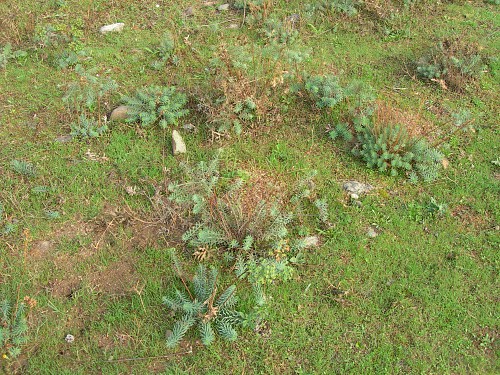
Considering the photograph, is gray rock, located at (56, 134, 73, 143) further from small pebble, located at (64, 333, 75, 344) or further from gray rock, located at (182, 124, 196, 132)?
small pebble, located at (64, 333, 75, 344)

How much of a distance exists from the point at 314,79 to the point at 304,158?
101 centimetres

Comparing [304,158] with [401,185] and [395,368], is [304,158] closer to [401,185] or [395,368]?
[401,185]

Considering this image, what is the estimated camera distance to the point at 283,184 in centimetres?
466

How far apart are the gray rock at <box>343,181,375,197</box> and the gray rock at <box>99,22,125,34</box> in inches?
150

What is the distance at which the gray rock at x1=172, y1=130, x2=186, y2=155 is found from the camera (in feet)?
16.0

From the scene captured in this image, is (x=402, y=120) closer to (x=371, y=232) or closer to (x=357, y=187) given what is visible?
(x=357, y=187)

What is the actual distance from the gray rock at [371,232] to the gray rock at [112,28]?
4.29 meters

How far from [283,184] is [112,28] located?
3.47 metres

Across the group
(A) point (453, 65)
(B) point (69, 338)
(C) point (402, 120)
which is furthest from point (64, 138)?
(A) point (453, 65)

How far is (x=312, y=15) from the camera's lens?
6.54 metres

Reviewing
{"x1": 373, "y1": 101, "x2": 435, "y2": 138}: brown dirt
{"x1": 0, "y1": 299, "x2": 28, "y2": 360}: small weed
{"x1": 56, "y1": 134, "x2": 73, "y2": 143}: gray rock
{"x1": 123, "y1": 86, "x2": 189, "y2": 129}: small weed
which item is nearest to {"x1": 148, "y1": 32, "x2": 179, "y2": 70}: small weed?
{"x1": 123, "y1": 86, "x2": 189, "y2": 129}: small weed

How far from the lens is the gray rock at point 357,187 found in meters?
4.66

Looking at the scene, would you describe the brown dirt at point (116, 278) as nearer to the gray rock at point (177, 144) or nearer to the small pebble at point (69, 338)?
the small pebble at point (69, 338)

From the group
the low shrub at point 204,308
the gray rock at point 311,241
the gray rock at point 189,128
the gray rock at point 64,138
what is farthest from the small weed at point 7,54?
the gray rock at point 311,241
